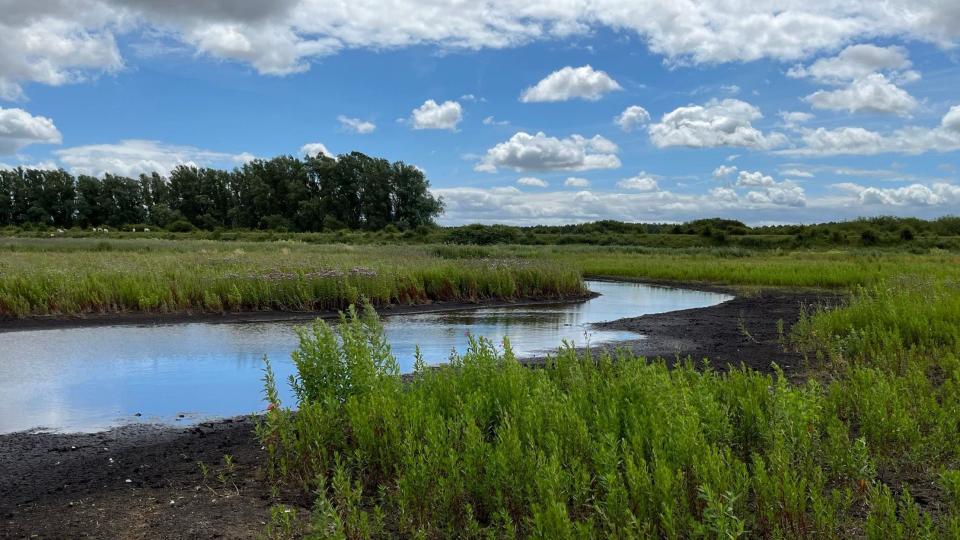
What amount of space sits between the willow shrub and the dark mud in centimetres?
52

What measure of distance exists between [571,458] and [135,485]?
362 centimetres

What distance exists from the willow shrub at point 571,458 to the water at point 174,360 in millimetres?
2485

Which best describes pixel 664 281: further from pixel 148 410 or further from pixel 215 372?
pixel 148 410

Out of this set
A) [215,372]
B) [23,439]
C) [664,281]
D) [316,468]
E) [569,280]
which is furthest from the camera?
[664,281]

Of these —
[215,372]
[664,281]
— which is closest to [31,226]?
[664,281]

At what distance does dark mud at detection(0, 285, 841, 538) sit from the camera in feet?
15.6

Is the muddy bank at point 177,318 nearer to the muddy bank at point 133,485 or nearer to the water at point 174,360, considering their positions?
the water at point 174,360

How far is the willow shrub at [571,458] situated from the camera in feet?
13.0

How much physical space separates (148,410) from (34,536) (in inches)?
168

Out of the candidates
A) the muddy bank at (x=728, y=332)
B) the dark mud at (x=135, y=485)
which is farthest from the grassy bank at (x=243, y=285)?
the dark mud at (x=135, y=485)

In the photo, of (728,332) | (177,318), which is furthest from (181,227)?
(728,332)

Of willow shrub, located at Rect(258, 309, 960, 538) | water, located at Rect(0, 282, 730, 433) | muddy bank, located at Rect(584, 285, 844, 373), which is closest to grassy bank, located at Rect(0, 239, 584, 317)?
water, located at Rect(0, 282, 730, 433)

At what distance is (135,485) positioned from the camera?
5.66 m

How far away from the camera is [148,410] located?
28.6ft
